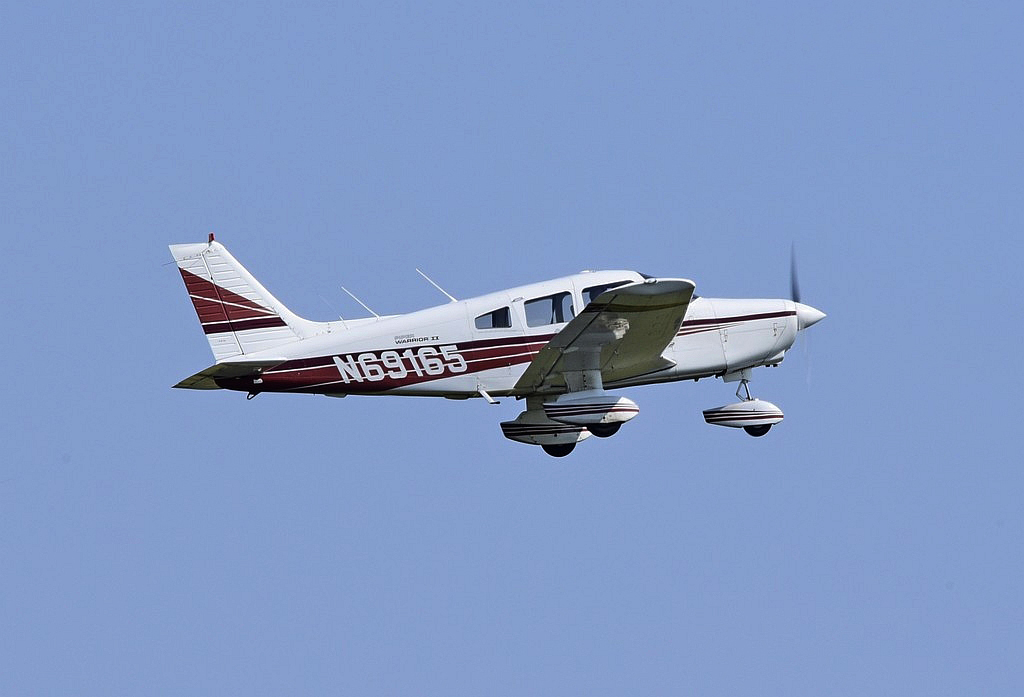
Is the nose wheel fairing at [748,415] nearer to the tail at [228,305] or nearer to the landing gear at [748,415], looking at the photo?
the landing gear at [748,415]

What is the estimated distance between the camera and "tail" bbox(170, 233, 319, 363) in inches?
714

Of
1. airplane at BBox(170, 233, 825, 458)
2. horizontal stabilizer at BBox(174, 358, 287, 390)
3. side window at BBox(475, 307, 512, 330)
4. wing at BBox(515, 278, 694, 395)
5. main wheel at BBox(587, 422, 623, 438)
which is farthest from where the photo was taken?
side window at BBox(475, 307, 512, 330)

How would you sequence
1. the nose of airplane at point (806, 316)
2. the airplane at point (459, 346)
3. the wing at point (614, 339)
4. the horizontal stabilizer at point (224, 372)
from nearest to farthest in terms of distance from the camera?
the wing at point (614, 339)
the horizontal stabilizer at point (224, 372)
the airplane at point (459, 346)
the nose of airplane at point (806, 316)

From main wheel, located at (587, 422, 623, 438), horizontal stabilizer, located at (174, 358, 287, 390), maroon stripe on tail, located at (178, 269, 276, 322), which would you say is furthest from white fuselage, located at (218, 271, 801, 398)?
main wheel, located at (587, 422, 623, 438)

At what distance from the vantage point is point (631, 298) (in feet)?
55.7

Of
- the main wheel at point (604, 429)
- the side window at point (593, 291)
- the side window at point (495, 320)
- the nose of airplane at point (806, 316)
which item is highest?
the side window at point (593, 291)

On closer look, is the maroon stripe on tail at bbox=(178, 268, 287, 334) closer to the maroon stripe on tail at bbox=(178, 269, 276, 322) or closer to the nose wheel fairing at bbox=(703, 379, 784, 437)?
the maroon stripe on tail at bbox=(178, 269, 276, 322)

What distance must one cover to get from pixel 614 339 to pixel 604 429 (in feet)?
3.87

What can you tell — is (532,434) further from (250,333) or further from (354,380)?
(250,333)

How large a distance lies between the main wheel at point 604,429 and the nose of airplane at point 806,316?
2.94 m

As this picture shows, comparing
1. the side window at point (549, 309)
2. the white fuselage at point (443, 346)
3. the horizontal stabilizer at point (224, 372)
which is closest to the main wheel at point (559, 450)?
the white fuselage at point (443, 346)

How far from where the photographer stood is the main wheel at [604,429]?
59.7 ft

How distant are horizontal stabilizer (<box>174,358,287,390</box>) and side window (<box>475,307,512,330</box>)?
2398mm

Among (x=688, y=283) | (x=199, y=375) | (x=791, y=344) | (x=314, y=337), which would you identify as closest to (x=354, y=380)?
(x=314, y=337)
